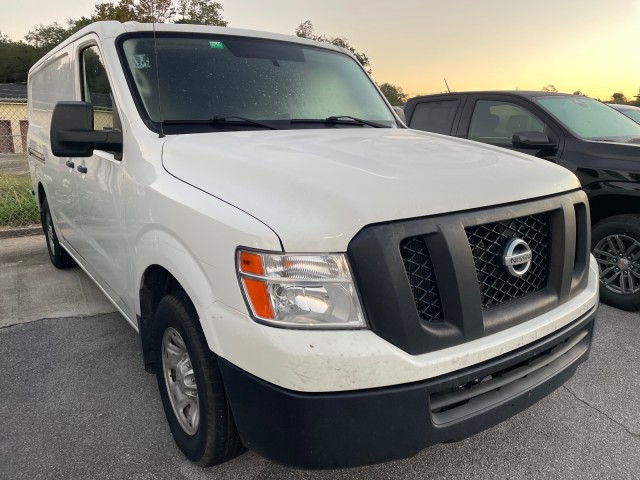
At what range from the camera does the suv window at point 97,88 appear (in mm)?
2879

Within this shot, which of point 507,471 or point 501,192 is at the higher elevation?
point 501,192

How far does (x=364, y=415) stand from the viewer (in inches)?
64.1

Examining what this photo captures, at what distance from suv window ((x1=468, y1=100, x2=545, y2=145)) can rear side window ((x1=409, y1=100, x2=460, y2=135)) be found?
0.98ft

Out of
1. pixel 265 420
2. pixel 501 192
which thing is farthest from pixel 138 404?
pixel 501 192

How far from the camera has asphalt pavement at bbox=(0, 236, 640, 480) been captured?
2.28m

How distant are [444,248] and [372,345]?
398 millimetres

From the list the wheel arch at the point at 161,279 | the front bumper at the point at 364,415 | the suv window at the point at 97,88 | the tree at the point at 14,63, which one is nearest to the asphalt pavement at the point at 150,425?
the wheel arch at the point at 161,279

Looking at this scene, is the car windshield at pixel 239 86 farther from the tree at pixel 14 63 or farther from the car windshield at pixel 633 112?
the tree at pixel 14 63

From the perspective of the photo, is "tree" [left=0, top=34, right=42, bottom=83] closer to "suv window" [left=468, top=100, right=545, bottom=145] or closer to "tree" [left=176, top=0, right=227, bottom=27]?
"tree" [left=176, top=0, right=227, bottom=27]

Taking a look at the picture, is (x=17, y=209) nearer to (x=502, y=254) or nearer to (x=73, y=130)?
(x=73, y=130)

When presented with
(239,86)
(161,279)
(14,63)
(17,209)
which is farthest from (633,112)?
(14,63)

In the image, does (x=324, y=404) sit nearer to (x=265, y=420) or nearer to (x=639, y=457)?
(x=265, y=420)

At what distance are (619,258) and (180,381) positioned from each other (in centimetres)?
372

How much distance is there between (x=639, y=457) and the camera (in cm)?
238
